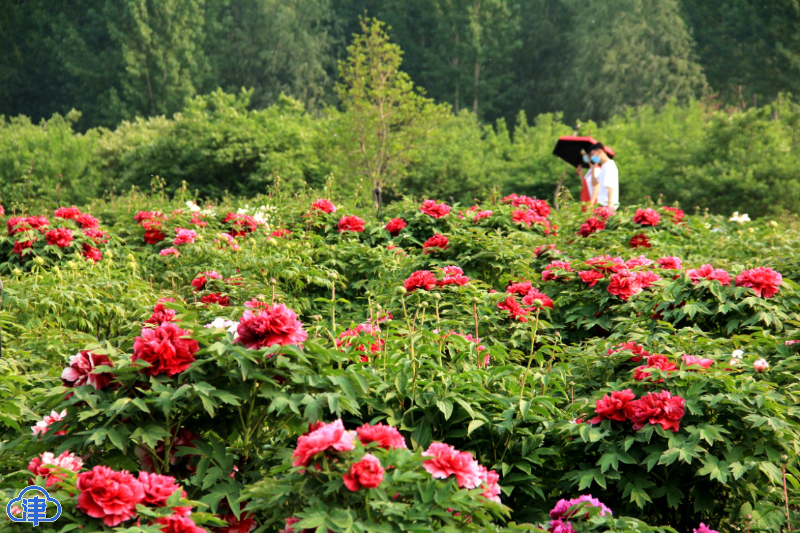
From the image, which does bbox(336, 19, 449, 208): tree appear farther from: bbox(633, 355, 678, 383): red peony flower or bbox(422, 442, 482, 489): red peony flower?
bbox(422, 442, 482, 489): red peony flower

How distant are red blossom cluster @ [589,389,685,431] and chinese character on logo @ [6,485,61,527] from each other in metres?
1.73

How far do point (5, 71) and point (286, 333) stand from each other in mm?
40549

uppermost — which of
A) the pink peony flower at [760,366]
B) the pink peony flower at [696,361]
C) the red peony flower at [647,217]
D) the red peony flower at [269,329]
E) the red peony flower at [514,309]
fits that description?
the red peony flower at [269,329]

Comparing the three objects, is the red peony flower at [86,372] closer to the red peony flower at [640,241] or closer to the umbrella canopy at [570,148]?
the red peony flower at [640,241]

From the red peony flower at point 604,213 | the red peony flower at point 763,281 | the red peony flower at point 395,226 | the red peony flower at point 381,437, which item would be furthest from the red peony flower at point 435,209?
the red peony flower at point 381,437

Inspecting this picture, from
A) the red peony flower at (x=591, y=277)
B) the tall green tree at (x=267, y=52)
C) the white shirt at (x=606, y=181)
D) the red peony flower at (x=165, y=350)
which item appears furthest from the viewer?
the tall green tree at (x=267, y=52)

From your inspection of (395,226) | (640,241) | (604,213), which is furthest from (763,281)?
(395,226)

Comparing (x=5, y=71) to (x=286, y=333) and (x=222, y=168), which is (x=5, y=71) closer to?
(x=222, y=168)

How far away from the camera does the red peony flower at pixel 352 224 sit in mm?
6012

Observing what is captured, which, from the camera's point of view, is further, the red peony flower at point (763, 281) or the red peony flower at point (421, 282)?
the red peony flower at point (421, 282)

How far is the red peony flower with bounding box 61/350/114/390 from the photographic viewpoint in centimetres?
232

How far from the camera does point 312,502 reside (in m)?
1.96

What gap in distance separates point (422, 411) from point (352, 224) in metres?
3.44

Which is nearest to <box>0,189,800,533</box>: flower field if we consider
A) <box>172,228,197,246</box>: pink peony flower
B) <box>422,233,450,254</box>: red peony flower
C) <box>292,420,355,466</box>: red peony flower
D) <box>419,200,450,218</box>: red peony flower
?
<box>292,420,355,466</box>: red peony flower
